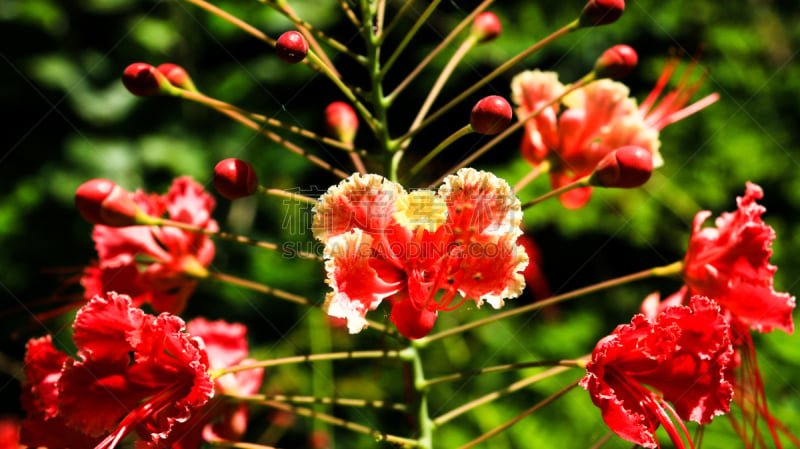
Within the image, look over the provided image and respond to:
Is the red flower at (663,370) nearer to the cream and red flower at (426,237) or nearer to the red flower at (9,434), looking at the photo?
the cream and red flower at (426,237)

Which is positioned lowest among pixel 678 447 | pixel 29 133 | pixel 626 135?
pixel 29 133

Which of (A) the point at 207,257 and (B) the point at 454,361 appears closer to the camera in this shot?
(A) the point at 207,257

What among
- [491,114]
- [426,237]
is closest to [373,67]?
[491,114]

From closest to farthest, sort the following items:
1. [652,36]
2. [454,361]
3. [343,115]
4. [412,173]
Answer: [412,173], [343,115], [454,361], [652,36]

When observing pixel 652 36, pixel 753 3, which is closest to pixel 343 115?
pixel 652 36

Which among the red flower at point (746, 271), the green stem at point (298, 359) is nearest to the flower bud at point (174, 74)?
the green stem at point (298, 359)

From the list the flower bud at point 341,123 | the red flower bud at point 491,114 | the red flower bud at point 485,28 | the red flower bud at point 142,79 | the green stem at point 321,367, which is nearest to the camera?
the red flower bud at point 491,114

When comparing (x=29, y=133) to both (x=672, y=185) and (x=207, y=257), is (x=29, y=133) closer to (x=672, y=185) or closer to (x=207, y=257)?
(x=207, y=257)
